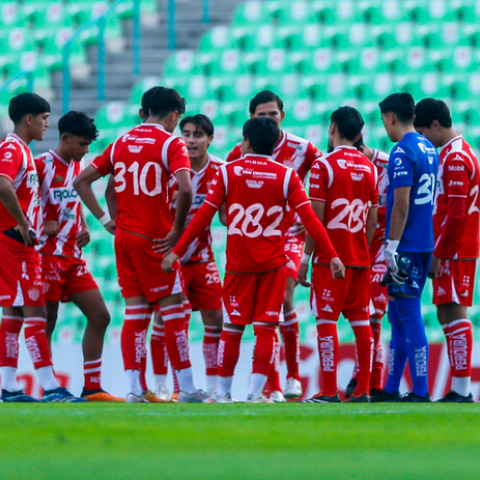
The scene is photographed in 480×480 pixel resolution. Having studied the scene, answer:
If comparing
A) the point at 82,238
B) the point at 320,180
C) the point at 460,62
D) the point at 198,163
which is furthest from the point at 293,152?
the point at 460,62

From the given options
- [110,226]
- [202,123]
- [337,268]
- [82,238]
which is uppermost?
[202,123]

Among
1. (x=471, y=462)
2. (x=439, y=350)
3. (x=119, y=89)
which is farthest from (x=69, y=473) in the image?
(x=119, y=89)

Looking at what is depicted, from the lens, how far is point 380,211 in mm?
6879

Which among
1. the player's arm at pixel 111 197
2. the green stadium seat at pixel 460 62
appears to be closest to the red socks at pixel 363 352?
the player's arm at pixel 111 197

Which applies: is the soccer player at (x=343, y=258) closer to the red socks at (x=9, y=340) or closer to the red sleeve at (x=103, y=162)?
the red sleeve at (x=103, y=162)

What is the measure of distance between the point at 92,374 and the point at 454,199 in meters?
2.91

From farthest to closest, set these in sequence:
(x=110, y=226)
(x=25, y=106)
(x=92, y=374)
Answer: (x=92, y=374), (x=25, y=106), (x=110, y=226)

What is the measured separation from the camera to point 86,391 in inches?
263

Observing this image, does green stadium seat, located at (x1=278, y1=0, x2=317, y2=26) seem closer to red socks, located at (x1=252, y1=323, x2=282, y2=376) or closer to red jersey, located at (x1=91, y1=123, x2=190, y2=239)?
red jersey, located at (x1=91, y1=123, x2=190, y2=239)

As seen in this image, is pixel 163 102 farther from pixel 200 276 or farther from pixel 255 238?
pixel 200 276

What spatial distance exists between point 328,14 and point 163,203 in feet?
26.7

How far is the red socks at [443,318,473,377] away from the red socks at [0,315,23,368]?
3.01 meters

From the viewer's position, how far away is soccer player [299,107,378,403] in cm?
594

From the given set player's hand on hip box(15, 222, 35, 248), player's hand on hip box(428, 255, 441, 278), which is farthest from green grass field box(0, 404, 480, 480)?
player's hand on hip box(428, 255, 441, 278)
